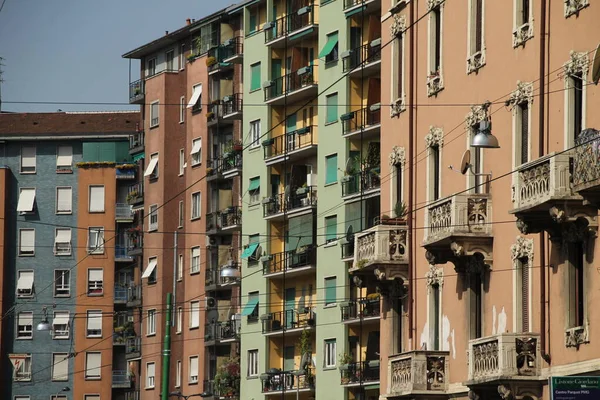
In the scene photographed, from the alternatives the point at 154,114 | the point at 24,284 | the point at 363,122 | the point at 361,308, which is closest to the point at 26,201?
the point at 24,284

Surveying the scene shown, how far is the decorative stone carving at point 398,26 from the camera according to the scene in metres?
51.7

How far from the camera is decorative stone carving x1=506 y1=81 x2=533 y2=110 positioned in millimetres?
41125

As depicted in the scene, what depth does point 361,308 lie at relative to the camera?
68.4 m

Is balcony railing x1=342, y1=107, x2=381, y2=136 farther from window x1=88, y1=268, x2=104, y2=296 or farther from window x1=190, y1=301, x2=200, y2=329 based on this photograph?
window x1=88, y1=268, x2=104, y2=296

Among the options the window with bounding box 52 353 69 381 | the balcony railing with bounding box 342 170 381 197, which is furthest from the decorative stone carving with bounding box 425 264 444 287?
the window with bounding box 52 353 69 381

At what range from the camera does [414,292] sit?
1953 inches

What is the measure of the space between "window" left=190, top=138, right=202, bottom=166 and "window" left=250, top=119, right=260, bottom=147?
9.78 meters

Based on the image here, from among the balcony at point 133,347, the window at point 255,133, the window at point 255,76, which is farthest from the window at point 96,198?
the window at point 255,76

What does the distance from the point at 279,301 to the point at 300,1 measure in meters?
12.7

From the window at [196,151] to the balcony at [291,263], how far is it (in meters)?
13.6

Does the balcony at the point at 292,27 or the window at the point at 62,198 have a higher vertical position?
the balcony at the point at 292,27

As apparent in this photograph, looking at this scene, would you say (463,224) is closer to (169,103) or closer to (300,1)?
(300,1)

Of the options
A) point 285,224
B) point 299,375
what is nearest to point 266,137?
point 285,224

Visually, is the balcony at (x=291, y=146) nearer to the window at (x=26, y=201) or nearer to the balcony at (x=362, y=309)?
the balcony at (x=362, y=309)
